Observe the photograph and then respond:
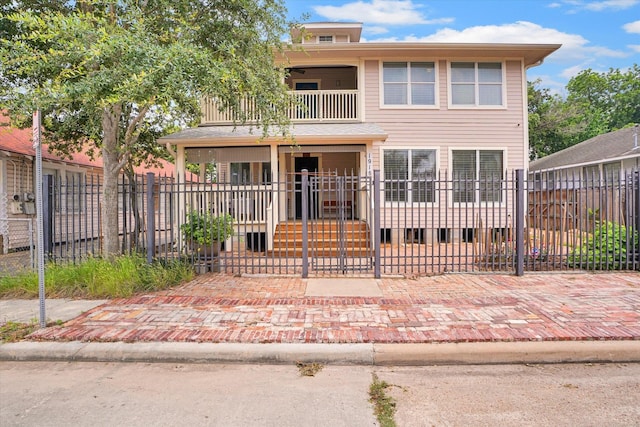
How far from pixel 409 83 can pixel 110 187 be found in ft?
32.6

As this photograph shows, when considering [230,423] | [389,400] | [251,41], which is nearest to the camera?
[230,423]

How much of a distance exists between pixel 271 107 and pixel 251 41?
1.41 m

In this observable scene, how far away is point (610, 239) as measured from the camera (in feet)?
29.5

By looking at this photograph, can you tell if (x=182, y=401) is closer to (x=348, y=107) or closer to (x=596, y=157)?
(x=348, y=107)

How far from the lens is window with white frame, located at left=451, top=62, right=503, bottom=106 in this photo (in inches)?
562

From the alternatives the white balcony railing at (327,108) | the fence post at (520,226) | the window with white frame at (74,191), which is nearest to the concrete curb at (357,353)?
the fence post at (520,226)

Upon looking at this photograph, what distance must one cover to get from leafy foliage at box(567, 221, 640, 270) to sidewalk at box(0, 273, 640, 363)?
61 centimetres

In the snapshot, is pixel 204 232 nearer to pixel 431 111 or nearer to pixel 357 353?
pixel 357 353

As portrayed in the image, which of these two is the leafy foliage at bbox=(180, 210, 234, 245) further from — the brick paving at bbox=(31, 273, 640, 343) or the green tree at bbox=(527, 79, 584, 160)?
the green tree at bbox=(527, 79, 584, 160)

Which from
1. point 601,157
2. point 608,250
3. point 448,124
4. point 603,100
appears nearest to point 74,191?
point 448,124

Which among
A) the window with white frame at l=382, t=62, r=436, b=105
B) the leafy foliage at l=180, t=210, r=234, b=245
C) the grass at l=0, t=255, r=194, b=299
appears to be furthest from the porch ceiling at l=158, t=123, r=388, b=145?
the grass at l=0, t=255, r=194, b=299

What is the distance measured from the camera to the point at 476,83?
562 inches

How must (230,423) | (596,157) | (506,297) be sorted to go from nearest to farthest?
(230,423) < (506,297) < (596,157)

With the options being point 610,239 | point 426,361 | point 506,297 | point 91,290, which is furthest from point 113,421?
point 610,239
